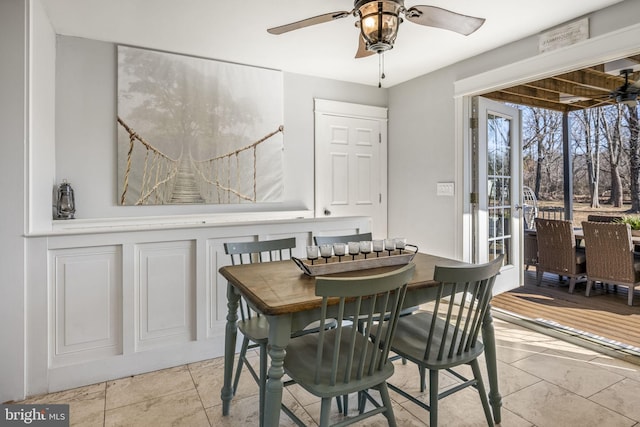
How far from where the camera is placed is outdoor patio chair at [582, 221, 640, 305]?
380cm

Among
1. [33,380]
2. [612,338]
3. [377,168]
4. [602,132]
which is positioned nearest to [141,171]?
[33,380]

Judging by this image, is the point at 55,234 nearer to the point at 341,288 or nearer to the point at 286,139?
the point at 341,288

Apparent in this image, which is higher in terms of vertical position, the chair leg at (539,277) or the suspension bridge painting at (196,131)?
the suspension bridge painting at (196,131)

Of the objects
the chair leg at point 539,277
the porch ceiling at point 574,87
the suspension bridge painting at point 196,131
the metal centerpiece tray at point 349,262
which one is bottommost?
the chair leg at point 539,277

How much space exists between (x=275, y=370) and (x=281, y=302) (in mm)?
245

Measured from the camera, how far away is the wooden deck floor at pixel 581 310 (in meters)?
3.05

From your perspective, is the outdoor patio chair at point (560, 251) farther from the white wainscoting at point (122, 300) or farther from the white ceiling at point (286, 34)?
the white wainscoting at point (122, 300)

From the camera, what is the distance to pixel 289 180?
399 centimetres

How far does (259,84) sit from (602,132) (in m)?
5.56

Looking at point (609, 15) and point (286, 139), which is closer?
point (609, 15)

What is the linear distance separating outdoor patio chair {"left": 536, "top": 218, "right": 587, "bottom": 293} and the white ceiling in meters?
2.35

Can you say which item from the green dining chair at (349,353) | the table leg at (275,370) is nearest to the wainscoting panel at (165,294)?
the green dining chair at (349,353)

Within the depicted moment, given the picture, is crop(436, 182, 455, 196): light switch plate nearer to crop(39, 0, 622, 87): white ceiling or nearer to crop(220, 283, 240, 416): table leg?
crop(39, 0, 622, 87): white ceiling

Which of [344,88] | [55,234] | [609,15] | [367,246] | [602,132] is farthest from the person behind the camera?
[602,132]
